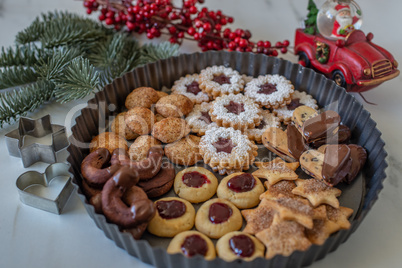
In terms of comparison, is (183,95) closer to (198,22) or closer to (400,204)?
(198,22)

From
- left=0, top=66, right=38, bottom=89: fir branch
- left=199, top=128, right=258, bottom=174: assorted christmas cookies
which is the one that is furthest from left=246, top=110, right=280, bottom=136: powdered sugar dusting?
left=0, top=66, right=38, bottom=89: fir branch

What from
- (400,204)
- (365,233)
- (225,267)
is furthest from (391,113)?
(225,267)

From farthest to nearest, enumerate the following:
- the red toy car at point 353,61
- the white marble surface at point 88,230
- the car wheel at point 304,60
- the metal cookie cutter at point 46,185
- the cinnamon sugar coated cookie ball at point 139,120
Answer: the car wheel at point 304,60 → the red toy car at point 353,61 → the cinnamon sugar coated cookie ball at point 139,120 → the metal cookie cutter at point 46,185 → the white marble surface at point 88,230

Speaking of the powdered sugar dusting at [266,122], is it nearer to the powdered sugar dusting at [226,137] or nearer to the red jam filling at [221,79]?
the powdered sugar dusting at [226,137]

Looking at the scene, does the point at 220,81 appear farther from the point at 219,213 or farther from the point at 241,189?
the point at 219,213

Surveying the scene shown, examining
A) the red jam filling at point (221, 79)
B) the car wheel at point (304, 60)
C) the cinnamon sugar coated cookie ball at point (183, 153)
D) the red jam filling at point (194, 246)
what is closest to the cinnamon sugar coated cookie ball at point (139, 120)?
the cinnamon sugar coated cookie ball at point (183, 153)

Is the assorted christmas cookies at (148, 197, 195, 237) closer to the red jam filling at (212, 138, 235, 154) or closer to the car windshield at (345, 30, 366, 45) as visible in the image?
the red jam filling at (212, 138, 235, 154)

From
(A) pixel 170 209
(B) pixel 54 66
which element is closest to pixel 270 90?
(A) pixel 170 209
